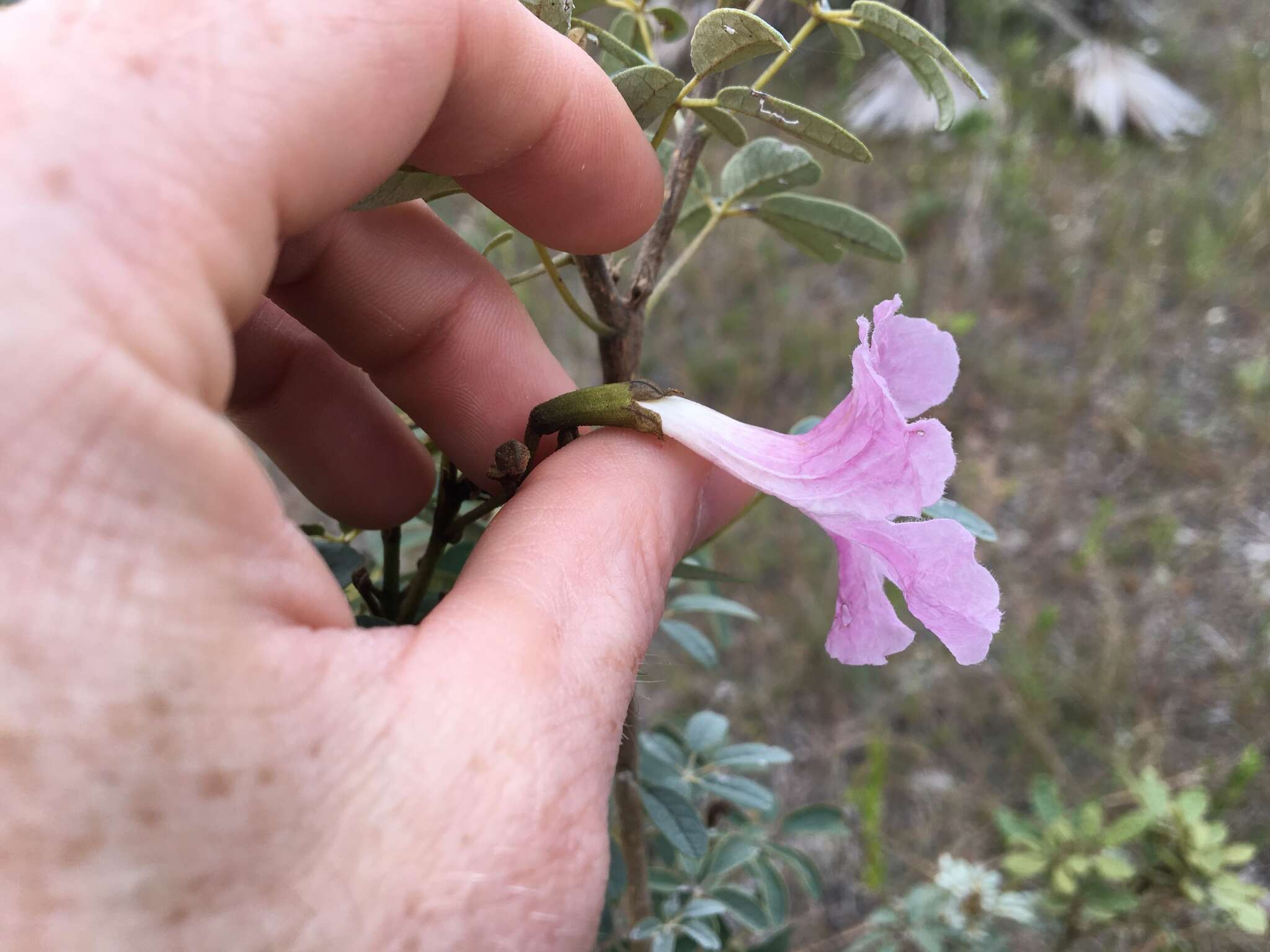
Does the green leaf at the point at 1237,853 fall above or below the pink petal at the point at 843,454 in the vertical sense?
below

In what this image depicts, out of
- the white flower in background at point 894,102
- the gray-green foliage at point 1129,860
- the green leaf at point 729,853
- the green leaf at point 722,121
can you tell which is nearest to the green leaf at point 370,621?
the green leaf at point 722,121

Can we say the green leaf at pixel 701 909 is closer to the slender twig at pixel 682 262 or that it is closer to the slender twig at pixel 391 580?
the slender twig at pixel 391 580

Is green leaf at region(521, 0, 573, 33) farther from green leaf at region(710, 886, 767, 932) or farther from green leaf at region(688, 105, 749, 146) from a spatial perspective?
green leaf at region(710, 886, 767, 932)

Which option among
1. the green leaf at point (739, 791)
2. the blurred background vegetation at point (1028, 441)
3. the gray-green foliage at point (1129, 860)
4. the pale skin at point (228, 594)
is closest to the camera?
the pale skin at point (228, 594)

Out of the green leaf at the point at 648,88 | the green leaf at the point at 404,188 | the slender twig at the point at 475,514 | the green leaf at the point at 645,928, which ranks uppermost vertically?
the green leaf at the point at 648,88

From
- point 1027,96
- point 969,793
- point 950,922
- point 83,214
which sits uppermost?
point 83,214

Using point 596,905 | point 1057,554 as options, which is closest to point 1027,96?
point 1057,554

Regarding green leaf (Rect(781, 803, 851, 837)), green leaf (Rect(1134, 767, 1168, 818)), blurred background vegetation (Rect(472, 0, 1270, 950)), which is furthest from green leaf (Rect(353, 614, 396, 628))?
green leaf (Rect(1134, 767, 1168, 818))

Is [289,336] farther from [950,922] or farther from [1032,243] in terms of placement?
[1032,243]
